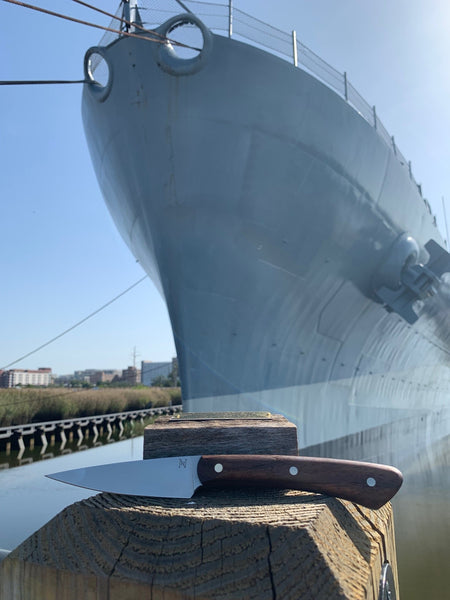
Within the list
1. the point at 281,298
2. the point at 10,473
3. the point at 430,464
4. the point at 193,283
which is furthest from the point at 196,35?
the point at 10,473

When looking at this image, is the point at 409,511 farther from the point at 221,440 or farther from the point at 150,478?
the point at 150,478

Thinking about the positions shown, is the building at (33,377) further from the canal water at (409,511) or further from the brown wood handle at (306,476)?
the brown wood handle at (306,476)

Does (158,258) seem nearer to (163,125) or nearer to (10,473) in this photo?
(163,125)

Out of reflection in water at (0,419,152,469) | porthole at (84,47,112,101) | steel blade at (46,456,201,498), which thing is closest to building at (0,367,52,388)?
reflection in water at (0,419,152,469)

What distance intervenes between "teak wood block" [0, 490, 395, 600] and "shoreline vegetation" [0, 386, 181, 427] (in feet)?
57.2

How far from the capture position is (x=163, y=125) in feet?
19.8

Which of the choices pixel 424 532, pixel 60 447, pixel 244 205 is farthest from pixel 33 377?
pixel 424 532

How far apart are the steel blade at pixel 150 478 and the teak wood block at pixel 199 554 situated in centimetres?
7

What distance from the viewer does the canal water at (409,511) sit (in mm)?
4191

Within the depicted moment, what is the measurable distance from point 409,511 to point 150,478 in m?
6.44

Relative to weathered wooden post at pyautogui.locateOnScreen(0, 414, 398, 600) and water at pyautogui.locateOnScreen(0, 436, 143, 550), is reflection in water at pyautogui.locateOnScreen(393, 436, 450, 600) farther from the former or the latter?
water at pyautogui.locateOnScreen(0, 436, 143, 550)

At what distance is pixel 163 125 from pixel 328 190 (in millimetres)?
2699

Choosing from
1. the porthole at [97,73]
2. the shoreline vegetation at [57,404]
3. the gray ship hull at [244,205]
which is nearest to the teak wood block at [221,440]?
the gray ship hull at [244,205]

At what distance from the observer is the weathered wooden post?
52 cm
